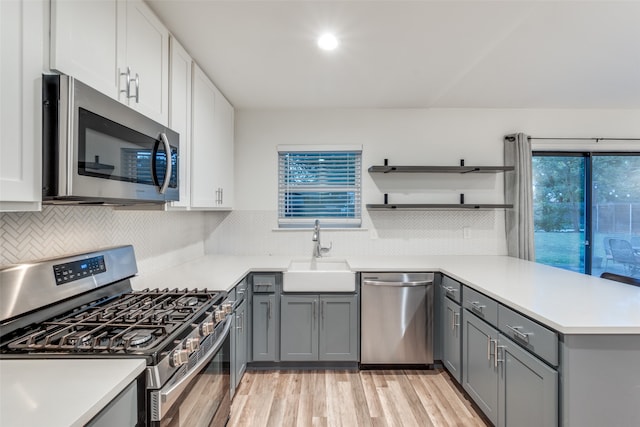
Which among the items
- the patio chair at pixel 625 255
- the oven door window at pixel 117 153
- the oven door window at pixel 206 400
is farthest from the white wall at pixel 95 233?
the patio chair at pixel 625 255

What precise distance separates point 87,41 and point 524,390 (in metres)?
2.45

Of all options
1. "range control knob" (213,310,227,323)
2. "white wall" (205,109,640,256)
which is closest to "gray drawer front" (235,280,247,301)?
"range control knob" (213,310,227,323)

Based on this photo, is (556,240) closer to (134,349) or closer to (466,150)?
(466,150)

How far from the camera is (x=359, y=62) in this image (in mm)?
2295

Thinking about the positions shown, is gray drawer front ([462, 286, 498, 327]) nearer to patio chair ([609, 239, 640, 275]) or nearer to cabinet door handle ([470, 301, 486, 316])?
cabinet door handle ([470, 301, 486, 316])

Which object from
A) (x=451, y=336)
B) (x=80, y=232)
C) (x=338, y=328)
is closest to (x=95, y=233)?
(x=80, y=232)

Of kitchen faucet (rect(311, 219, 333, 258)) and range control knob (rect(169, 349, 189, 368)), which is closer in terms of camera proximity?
range control knob (rect(169, 349, 189, 368))

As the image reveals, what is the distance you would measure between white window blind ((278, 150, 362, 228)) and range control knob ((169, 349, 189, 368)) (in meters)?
2.25

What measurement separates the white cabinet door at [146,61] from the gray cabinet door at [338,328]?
1.86m

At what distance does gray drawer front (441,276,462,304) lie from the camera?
2.36m

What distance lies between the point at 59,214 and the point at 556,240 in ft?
14.1

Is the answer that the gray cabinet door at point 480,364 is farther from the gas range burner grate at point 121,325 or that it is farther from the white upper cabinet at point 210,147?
the white upper cabinet at point 210,147

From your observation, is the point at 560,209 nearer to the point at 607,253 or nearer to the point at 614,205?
the point at 614,205

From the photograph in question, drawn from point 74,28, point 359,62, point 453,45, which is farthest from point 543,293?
point 74,28
